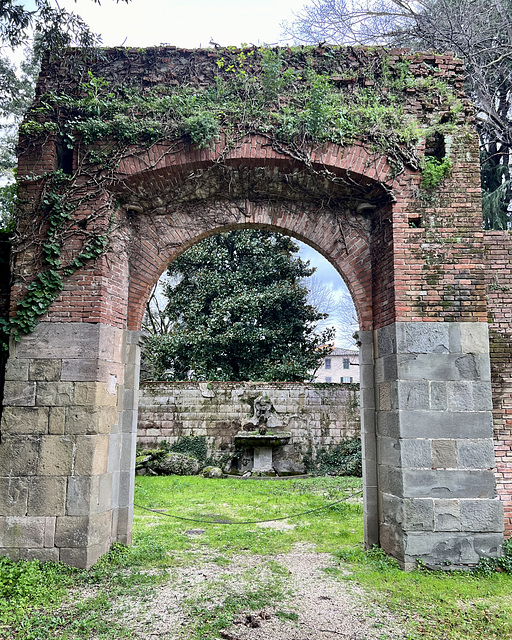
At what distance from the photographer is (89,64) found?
6.24 m

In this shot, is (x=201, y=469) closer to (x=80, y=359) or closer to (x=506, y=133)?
(x=80, y=359)

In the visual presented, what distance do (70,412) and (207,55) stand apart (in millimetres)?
4808

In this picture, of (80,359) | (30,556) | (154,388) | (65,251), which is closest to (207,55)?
(65,251)

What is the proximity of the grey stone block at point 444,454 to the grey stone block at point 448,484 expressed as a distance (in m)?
0.06

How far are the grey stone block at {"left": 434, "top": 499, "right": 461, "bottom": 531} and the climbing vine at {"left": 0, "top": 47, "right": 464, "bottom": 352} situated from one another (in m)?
3.79

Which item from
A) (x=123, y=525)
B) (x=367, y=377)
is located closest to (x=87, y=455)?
(x=123, y=525)

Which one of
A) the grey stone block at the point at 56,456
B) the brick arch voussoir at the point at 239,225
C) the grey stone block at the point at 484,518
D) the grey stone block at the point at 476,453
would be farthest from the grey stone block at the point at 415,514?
the grey stone block at the point at 56,456

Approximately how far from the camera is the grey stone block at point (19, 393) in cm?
547

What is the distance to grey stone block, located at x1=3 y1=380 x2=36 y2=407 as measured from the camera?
18.0 feet

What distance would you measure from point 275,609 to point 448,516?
216 cm

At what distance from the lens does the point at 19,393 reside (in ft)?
18.0

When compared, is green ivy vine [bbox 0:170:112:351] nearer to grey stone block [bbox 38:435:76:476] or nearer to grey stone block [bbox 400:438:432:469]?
grey stone block [bbox 38:435:76:476]

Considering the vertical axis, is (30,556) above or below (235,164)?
below

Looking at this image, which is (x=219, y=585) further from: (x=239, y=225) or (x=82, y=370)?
(x=239, y=225)
